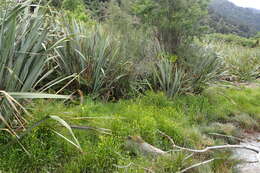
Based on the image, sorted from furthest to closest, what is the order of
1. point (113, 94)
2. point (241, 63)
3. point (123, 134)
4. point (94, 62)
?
point (241, 63)
point (113, 94)
point (94, 62)
point (123, 134)

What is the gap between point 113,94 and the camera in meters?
4.76

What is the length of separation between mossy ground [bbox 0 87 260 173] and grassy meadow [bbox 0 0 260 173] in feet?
0.04

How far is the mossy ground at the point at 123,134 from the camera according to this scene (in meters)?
2.42

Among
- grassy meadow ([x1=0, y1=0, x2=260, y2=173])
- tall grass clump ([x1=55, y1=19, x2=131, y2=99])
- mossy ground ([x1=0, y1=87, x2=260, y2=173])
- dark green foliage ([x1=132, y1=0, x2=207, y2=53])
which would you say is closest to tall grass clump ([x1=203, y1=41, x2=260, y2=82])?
grassy meadow ([x1=0, y1=0, x2=260, y2=173])

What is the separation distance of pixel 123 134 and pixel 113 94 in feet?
5.57

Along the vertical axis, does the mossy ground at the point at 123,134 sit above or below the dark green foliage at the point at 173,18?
below

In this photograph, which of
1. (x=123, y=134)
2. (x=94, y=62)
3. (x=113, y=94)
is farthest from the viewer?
(x=113, y=94)

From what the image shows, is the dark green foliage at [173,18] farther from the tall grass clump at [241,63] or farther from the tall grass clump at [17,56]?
the tall grass clump at [17,56]

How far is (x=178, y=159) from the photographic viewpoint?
2.71 meters

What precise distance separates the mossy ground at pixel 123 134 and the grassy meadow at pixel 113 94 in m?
0.01

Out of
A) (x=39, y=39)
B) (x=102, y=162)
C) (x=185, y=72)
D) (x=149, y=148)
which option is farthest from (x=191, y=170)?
(x=185, y=72)

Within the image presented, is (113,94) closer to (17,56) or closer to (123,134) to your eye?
(123,134)

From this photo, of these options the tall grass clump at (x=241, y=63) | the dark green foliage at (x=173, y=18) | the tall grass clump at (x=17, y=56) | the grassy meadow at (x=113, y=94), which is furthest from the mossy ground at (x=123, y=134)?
the tall grass clump at (x=241, y=63)

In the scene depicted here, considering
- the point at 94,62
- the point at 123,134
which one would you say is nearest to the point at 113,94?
the point at 94,62
